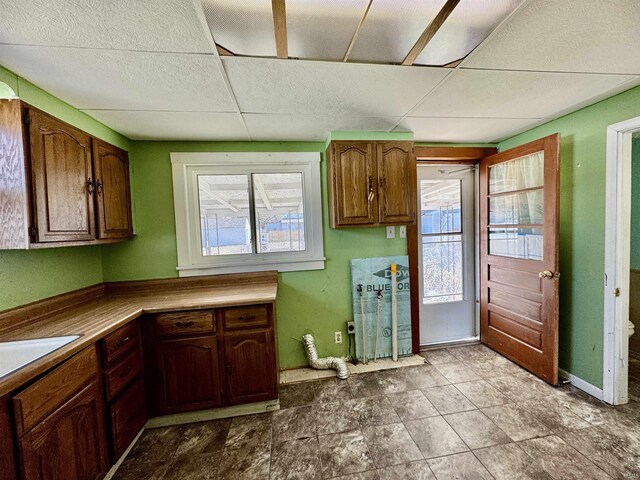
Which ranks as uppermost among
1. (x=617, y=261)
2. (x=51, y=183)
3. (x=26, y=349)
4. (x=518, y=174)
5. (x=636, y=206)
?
(x=518, y=174)

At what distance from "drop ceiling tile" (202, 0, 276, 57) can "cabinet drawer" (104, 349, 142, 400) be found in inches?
72.7

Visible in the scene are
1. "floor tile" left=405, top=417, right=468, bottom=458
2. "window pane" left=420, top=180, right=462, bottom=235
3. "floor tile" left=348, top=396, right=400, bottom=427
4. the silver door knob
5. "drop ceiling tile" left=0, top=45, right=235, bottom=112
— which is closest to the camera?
"drop ceiling tile" left=0, top=45, right=235, bottom=112

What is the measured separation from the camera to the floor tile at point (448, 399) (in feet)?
6.31

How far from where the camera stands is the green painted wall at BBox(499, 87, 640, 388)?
74.0 inches

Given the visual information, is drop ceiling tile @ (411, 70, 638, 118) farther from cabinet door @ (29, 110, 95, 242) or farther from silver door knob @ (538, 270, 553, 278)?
cabinet door @ (29, 110, 95, 242)

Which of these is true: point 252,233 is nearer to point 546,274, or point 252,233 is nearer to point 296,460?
point 296,460

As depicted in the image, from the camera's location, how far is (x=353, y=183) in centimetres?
225

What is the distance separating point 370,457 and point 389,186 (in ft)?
6.38

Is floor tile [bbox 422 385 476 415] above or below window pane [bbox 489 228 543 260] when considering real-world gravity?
below

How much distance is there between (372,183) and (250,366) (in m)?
1.77

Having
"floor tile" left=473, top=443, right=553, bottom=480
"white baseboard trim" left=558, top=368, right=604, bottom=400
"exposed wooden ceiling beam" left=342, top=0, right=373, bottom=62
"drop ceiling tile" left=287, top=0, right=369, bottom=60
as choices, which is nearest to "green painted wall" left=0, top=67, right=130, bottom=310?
"drop ceiling tile" left=287, top=0, right=369, bottom=60

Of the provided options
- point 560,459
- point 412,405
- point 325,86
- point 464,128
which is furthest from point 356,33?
point 560,459

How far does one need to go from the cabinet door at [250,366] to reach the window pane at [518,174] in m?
2.50

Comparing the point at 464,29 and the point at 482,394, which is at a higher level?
the point at 464,29
